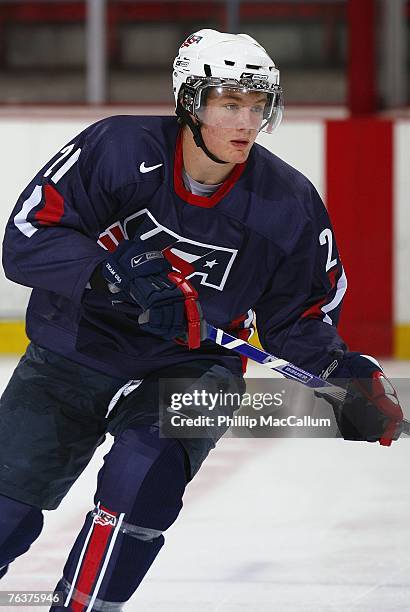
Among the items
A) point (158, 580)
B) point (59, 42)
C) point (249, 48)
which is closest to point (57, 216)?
point (249, 48)

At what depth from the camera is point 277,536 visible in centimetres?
321

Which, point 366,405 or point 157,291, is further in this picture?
point 366,405

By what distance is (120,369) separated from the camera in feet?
7.64

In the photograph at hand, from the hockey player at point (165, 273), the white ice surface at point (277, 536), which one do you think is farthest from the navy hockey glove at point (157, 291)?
the white ice surface at point (277, 536)

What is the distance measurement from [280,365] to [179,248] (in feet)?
0.86

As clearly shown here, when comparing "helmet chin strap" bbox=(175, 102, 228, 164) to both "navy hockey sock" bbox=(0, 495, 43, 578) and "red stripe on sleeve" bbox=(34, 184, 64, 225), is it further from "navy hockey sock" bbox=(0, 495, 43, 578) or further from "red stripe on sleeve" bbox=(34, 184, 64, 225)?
"navy hockey sock" bbox=(0, 495, 43, 578)

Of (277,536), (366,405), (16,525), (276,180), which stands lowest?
(277,536)

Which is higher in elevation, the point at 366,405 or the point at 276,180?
the point at 276,180

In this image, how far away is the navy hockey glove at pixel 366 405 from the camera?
226 cm

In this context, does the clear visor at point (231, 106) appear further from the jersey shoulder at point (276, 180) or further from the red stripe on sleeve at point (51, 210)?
the red stripe on sleeve at point (51, 210)

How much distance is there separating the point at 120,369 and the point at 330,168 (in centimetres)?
355

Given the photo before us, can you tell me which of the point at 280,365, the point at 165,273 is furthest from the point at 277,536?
the point at 165,273

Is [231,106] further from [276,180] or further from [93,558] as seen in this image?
[93,558]

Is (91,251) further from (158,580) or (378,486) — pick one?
(378,486)
